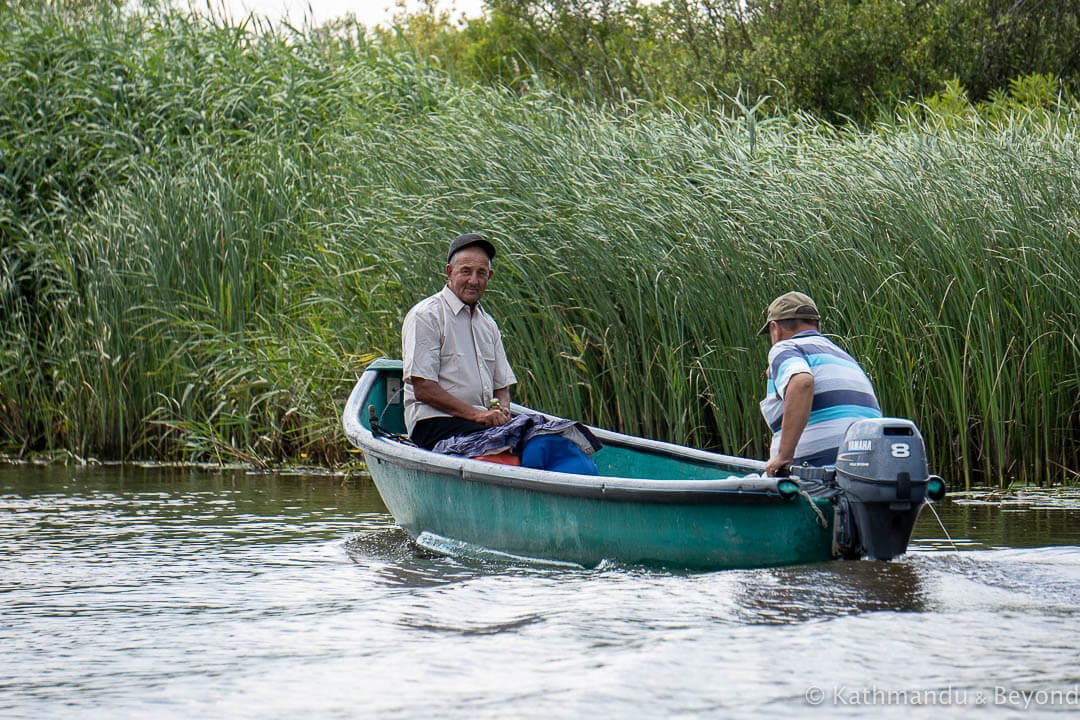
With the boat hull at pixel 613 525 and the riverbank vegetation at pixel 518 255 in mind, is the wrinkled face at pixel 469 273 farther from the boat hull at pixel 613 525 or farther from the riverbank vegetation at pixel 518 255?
the riverbank vegetation at pixel 518 255

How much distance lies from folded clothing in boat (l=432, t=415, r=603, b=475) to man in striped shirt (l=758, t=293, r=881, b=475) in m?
0.98

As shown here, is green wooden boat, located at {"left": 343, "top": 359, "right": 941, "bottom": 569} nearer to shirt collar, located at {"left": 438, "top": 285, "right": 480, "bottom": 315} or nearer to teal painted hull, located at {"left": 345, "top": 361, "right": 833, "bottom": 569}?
teal painted hull, located at {"left": 345, "top": 361, "right": 833, "bottom": 569}

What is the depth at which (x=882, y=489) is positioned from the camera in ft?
17.5

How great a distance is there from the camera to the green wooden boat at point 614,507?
5570 millimetres

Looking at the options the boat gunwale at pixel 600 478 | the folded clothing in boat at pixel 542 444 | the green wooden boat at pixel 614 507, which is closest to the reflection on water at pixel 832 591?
the green wooden boat at pixel 614 507

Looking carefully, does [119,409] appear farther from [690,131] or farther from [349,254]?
[690,131]

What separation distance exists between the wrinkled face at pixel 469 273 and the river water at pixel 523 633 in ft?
4.22

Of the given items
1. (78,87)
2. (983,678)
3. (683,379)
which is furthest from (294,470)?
(983,678)

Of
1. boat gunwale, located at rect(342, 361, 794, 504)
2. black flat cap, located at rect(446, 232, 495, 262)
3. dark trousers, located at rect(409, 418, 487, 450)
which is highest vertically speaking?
black flat cap, located at rect(446, 232, 495, 262)

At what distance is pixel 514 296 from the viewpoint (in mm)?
9047

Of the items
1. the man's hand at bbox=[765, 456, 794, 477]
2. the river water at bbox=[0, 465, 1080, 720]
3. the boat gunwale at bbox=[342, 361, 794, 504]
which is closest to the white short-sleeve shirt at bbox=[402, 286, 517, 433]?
the boat gunwale at bbox=[342, 361, 794, 504]

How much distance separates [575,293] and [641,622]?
413 centimetres

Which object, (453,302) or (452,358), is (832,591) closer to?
(452,358)

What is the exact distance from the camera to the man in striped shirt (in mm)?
5898
